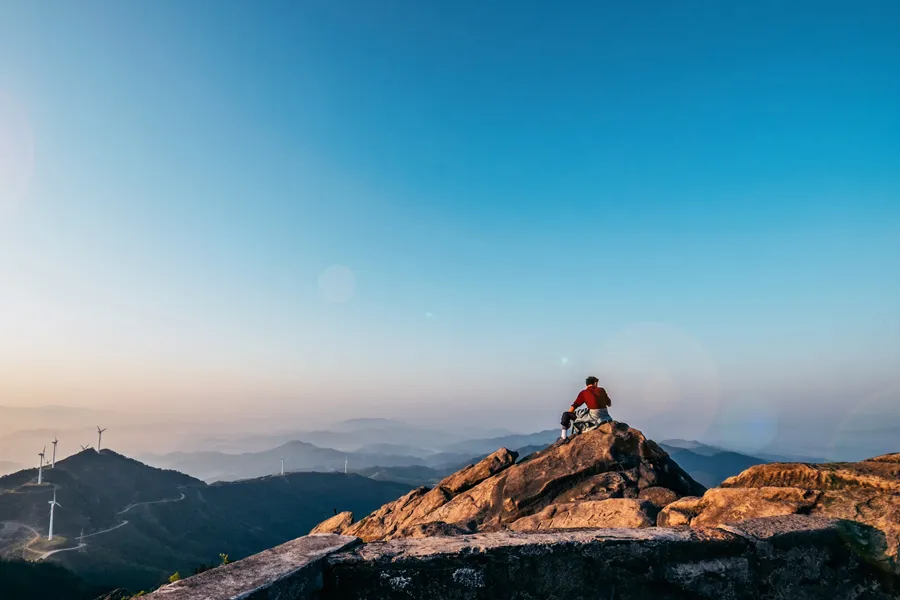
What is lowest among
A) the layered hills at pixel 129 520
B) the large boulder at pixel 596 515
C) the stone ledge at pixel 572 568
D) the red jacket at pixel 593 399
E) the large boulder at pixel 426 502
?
the layered hills at pixel 129 520

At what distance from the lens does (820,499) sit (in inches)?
224

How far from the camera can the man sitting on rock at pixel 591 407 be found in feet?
55.2

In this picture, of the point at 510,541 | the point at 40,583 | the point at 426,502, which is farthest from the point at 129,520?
the point at 510,541

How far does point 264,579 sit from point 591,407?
582 inches

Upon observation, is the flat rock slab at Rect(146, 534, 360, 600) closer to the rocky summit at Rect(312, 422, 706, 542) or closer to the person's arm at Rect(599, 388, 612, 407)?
the rocky summit at Rect(312, 422, 706, 542)

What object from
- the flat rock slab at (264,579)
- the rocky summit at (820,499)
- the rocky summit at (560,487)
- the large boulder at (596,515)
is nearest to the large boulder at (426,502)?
the rocky summit at (560,487)

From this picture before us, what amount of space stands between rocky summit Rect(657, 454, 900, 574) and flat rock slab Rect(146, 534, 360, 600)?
14.5 ft

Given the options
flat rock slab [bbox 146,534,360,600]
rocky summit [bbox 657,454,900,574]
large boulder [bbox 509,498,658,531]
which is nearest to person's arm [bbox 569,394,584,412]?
large boulder [bbox 509,498,658,531]

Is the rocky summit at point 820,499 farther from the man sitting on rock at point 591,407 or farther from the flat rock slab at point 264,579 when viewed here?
the man sitting on rock at point 591,407

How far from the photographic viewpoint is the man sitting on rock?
55.2 ft

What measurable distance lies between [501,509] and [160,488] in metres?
203

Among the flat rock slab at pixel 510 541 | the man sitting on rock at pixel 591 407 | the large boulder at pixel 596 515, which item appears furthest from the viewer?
the man sitting on rock at pixel 591 407

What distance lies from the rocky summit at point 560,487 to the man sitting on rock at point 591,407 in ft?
2.52

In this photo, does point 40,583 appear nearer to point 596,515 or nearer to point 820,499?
point 596,515
